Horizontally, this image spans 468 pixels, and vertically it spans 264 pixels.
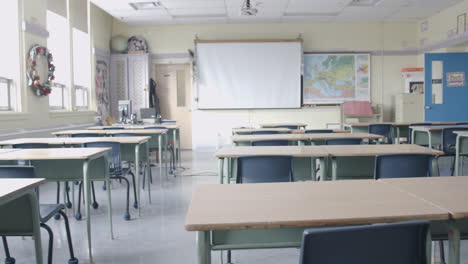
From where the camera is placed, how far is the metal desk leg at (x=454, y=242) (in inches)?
49.2

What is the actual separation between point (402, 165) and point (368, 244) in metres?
1.60

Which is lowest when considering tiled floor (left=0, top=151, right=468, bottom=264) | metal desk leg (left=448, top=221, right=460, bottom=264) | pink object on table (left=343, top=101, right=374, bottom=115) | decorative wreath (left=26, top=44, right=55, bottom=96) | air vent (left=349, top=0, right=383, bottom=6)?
tiled floor (left=0, top=151, right=468, bottom=264)

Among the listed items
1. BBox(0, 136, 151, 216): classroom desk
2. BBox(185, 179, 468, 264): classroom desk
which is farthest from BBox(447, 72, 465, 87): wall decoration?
BBox(185, 179, 468, 264): classroom desk

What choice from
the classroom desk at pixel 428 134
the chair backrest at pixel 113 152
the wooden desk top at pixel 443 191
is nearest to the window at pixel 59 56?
the chair backrest at pixel 113 152

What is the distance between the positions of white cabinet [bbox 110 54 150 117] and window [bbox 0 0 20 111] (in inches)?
153

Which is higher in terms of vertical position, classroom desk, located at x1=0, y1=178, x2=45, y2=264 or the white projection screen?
the white projection screen

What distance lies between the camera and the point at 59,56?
23.5 ft

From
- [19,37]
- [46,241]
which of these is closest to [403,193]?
[46,241]

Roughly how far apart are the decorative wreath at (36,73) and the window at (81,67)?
5.41ft

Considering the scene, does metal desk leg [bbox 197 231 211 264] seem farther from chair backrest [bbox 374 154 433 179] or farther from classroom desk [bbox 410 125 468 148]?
classroom desk [bbox 410 125 468 148]

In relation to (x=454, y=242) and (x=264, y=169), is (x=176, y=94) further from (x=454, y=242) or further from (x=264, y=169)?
(x=454, y=242)

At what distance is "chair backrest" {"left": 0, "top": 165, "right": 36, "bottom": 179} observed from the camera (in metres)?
2.13

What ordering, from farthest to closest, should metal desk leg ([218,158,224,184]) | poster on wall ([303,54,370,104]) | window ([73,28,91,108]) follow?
1. poster on wall ([303,54,370,104])
2. window ([73,28,91,108])
3. metal desk leg ([218,158,224,184])

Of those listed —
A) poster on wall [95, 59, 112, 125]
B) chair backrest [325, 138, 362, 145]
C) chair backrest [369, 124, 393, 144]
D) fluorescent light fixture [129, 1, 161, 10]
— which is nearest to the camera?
chair backrest [325, 138, 362, 145]
